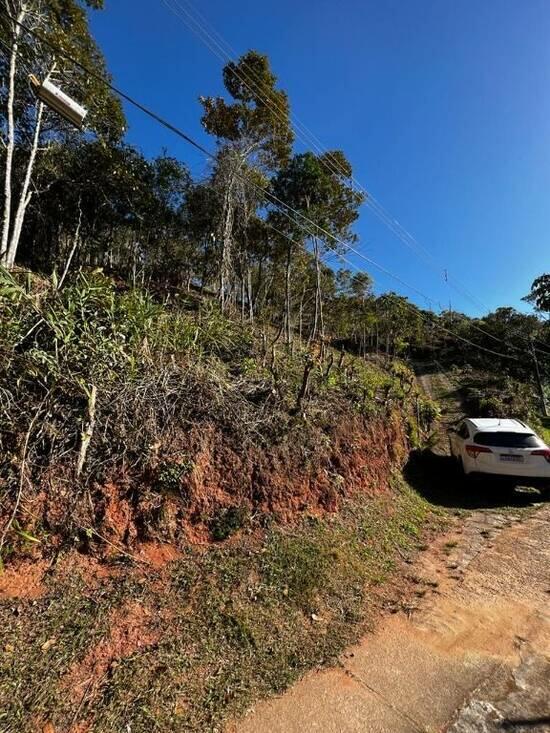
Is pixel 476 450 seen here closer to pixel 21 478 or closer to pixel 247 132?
pixel 21 478

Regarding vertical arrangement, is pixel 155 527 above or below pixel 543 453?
below

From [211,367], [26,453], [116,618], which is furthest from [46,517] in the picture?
[211,367]

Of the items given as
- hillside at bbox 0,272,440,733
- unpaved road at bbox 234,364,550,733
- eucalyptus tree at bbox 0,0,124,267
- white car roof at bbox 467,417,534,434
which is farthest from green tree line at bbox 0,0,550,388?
unpaved road at bbox 234,364,550,733

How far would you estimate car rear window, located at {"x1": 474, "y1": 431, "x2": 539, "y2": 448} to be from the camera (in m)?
6.81

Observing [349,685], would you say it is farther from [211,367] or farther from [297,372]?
[297,372]

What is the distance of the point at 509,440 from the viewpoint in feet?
22.7

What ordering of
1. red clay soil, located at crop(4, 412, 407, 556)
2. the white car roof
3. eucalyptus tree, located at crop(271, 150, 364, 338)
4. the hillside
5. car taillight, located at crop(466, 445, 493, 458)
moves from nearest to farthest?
the hillside → red clay soil, located at crop(4, 412, 407, 556) → car taillight, located at crop(466, 445, 493, 458) → the white car roof → eucalyptus tree, located at crop(271, 150, 364, 338)

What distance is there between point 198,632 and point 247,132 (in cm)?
1394

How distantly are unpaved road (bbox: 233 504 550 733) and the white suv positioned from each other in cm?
272

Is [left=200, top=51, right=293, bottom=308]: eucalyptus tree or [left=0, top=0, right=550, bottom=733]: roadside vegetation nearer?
[left=0, top=0, right=550, bottom=733]: roadside vegetation

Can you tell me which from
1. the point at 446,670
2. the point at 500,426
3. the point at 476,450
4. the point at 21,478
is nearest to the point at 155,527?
Result: the point at 21,478

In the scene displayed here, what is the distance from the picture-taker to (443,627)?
128 inches

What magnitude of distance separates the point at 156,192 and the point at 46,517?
1203cm

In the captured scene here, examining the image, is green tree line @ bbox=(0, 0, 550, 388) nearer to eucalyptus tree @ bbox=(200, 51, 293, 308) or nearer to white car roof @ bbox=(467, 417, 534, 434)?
eucalyptus tree @ bbox=(200, 51, 293, 308)
